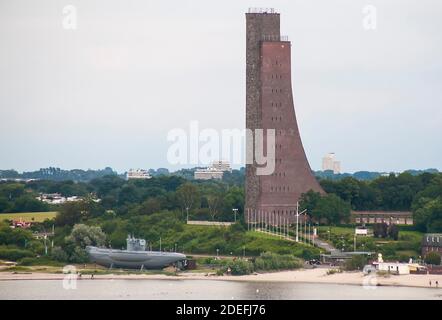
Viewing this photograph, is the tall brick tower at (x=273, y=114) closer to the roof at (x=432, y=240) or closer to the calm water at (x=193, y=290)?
the roof at (x=432, y=240)

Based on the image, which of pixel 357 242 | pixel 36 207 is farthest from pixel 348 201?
pixel 36 207

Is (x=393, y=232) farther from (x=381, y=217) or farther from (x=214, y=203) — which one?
(x=214, y=203)

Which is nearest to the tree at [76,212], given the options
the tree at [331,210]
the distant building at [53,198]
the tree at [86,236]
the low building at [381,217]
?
the tree at [86,236]

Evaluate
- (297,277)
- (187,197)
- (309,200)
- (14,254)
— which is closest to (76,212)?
(187,197)

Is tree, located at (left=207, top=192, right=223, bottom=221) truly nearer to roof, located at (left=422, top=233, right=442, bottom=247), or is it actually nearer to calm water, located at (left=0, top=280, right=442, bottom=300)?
roof, located at (left=422, top=233, right=442, bottom=247)
